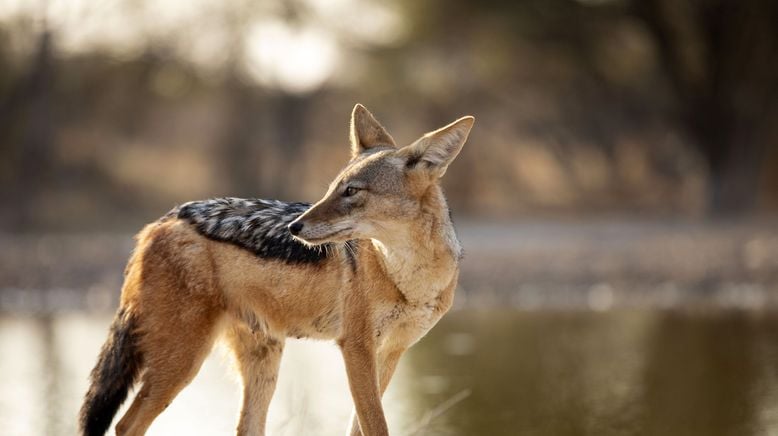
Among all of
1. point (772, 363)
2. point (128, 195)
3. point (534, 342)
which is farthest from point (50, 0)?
point (772, 363)

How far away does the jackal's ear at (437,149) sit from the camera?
248 inches

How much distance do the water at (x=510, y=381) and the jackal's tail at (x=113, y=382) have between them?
2.23 feet

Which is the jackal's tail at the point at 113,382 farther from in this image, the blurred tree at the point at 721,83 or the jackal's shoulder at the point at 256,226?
the blurred tree at the point at 721,83

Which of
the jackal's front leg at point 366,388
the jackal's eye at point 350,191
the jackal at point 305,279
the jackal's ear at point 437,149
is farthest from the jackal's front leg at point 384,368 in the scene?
the jackal's ear at point 437,149

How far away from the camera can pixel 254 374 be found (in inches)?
276

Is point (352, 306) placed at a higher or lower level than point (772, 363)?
higher

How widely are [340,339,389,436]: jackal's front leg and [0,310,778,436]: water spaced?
2.83 feet

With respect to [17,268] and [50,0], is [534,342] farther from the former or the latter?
[50,0]

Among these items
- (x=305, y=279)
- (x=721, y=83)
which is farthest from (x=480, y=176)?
(x=305, y=279)

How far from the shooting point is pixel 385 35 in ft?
102

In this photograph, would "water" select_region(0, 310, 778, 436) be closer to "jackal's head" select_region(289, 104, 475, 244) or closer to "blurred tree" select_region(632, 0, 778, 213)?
"jackal's head" select_region(289, 104, 475, 244)

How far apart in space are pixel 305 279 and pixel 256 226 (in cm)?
40

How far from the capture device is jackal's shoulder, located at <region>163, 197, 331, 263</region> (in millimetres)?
6566

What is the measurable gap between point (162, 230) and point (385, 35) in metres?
24.9
